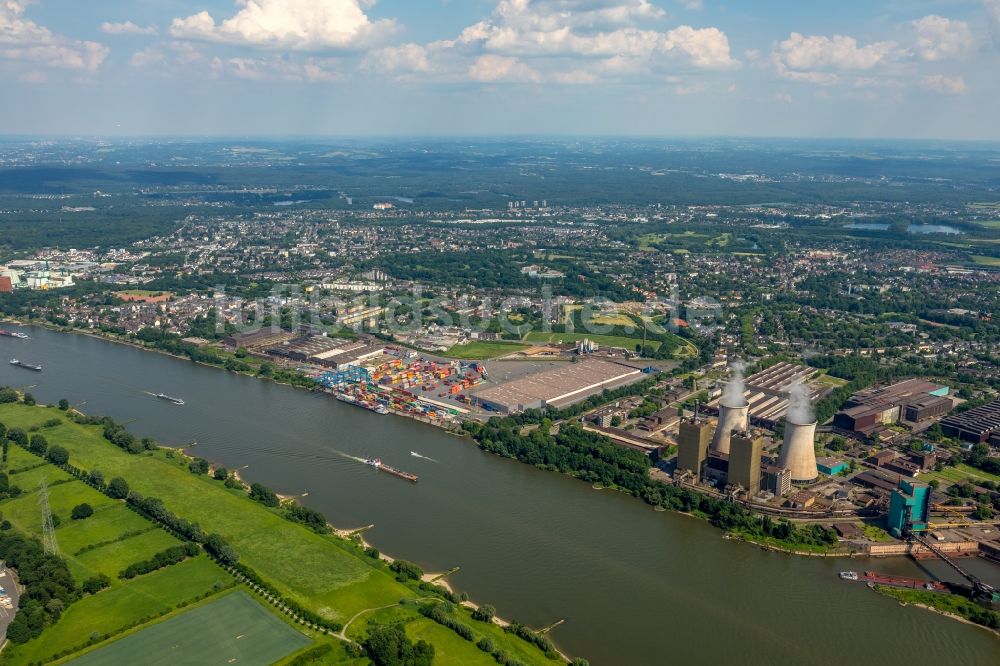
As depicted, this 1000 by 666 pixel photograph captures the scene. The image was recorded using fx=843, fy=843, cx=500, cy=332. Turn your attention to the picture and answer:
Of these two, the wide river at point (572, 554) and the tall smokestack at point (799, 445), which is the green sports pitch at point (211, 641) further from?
the tall smokestack at point (799, 445)

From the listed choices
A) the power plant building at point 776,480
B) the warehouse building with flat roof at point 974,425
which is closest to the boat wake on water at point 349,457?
the power plant building at point 776,480

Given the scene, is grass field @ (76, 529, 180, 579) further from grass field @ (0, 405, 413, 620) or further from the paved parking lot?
the paved parking lot

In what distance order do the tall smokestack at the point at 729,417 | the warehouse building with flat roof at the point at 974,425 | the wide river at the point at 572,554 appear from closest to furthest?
1. the wide river at the point at 572,554
2. the tall smokestack at the point at 729,417
3. the warehouse building with flat roof at the point at 974,425

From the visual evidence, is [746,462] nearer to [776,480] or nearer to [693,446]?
[776,480]

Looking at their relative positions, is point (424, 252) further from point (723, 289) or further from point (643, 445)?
point (643, 445)

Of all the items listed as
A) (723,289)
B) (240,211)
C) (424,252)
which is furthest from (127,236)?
(723,289)

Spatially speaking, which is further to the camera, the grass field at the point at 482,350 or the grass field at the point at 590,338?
the grass field at the point at 590,338

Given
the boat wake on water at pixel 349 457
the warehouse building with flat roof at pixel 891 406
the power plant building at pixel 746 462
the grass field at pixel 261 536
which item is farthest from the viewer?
the warehouse building with flat roof at pixel 891 406

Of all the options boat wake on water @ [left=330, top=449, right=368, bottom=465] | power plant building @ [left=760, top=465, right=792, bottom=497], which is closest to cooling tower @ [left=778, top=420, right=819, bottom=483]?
power plant building @ [left=760, top=465, right=792, bottom=497]
